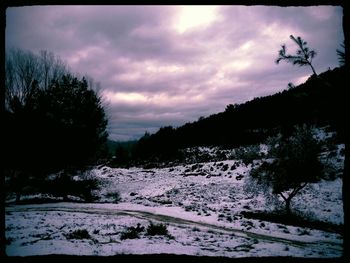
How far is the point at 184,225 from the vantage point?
463 inches

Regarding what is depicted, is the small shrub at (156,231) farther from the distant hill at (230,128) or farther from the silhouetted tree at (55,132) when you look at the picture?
the distant hill at (230,128)

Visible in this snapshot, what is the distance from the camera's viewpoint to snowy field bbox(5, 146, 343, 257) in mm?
7809

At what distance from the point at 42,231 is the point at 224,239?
6.67 meters

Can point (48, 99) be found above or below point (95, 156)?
above

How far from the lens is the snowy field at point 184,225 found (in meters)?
7.81

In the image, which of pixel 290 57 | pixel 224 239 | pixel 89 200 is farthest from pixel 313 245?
pixel 89 200

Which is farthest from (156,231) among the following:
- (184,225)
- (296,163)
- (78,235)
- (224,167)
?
(224,167)

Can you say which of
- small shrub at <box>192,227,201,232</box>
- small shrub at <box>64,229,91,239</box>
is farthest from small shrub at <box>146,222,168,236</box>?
small shrub at <box>64,229,91,239</box>

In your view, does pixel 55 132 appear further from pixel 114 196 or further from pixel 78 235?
pixel 78 235

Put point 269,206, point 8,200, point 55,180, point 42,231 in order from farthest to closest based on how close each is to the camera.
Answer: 1. point 55,180
2. point 8,200
3. point 269,206
4. point 42,231

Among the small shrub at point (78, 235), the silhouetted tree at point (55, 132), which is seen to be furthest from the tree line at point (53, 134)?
the small shrub at point (78, 235)

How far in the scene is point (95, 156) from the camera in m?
19.9

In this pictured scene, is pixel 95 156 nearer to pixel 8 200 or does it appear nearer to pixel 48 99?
pixel 48 99
